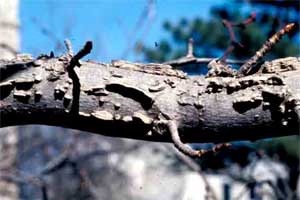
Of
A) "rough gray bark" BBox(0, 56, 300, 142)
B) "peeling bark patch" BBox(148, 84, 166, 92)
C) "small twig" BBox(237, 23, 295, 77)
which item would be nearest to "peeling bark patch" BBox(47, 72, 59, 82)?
"rough gray bark" BBox(0, 56, 300, 142)

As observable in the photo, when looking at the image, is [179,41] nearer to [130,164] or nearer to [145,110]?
[130,164]

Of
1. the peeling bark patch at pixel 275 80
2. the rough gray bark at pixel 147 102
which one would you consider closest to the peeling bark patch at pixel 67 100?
the rough gray bark at pixel 147 102

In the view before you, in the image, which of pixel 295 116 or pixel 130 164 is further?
pixel 130 164

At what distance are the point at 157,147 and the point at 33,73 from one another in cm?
263

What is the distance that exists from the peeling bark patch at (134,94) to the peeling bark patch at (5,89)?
0.34 ft

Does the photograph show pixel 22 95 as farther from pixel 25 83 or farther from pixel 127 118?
pixel 127 118

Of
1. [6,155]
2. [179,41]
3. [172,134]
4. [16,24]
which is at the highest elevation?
[179,41]

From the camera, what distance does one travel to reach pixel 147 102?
72 cm

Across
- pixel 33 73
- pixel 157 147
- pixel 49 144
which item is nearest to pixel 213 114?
pixel 33 73

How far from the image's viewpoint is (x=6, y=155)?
9.93 ft

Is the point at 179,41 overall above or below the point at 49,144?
above

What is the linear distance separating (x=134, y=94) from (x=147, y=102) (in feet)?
0.05

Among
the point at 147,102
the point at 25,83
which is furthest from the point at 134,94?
the point at 25,83

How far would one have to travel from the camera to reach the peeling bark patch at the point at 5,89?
0.72m
